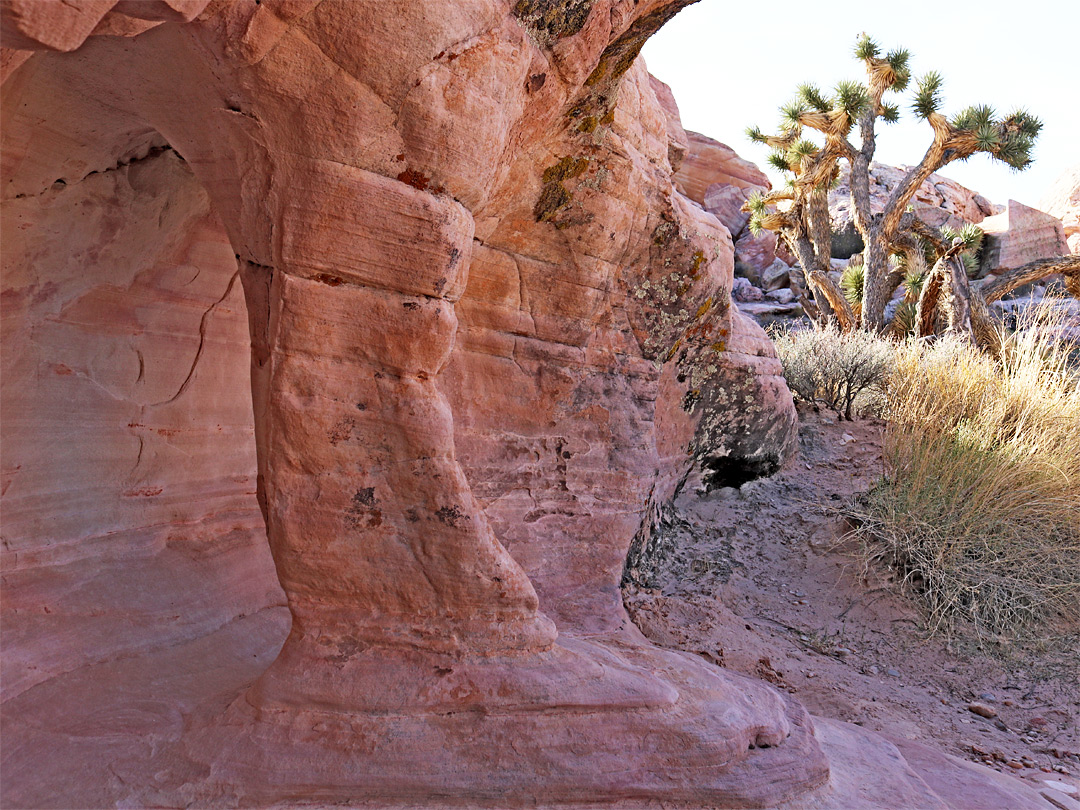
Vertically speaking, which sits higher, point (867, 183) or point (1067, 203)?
point (1067, 203)

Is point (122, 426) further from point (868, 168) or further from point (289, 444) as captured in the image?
point (868, 168)

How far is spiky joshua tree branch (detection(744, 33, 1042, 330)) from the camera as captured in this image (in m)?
13.1

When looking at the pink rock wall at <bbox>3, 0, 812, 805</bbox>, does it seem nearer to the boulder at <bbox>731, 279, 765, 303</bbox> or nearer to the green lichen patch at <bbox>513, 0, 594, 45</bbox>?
the green lichen patch at <bbox>513, 0, 594, 45</bbox>

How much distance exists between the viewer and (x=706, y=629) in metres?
4.30

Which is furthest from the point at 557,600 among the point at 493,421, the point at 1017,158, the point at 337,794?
the point at 1017,158

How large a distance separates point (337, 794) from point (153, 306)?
6.74 feet

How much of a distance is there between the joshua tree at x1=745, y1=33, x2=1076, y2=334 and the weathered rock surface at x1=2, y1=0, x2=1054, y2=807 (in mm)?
11706

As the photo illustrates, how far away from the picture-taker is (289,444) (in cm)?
239

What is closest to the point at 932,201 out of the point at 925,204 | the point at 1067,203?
the point at 925,204

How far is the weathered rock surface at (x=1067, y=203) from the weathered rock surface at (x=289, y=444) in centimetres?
2329

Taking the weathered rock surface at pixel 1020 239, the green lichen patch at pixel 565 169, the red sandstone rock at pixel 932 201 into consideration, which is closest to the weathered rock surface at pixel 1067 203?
the weathered rock surface at pixel 1020 239

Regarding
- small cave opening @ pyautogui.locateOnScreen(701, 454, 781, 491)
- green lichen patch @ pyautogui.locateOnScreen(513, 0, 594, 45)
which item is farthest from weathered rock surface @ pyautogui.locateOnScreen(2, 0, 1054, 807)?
small cave opening @ pyautogui.locateOnScreen(701, 454, 781, 491)

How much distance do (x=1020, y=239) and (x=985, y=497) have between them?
18.0m

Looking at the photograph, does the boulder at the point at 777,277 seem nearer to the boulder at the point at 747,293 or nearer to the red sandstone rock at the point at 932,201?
the boulder at the point at 747,293
